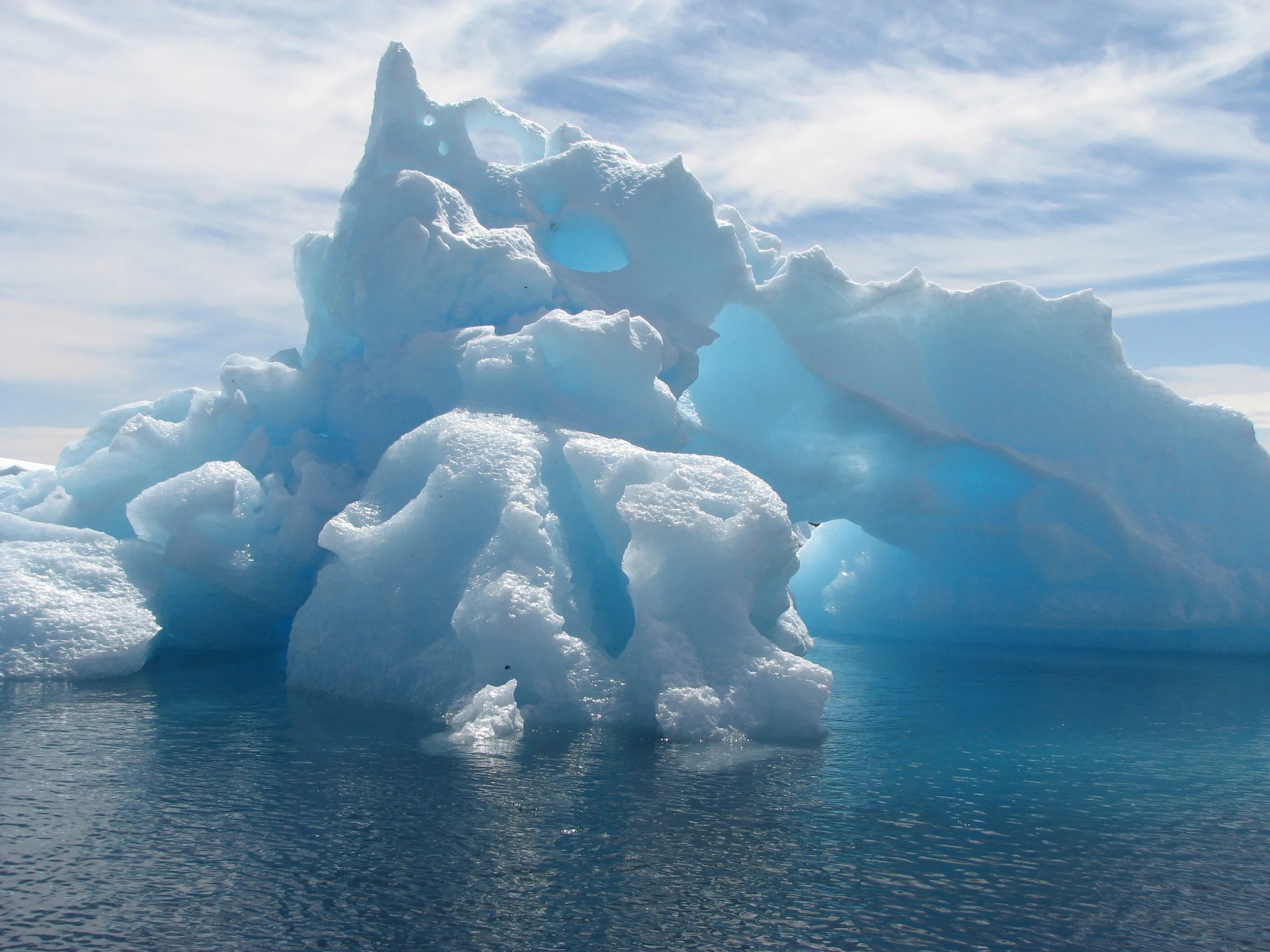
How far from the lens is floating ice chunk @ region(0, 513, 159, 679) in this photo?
26.2 ft

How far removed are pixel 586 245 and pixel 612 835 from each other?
777 cm

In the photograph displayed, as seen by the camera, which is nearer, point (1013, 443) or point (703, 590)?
point (703, 590)

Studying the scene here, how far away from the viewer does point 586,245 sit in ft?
36.8

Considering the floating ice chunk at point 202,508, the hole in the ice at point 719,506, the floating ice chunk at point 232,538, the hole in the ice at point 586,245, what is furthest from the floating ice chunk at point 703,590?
the hole in the ice at point 586,245

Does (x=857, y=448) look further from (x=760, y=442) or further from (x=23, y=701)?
(x=23, y=701)

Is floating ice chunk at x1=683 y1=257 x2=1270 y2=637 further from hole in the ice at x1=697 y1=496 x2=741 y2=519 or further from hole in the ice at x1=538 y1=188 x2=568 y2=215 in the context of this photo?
hole in the ice at x1=697 y1=496 x2=741 y2=519

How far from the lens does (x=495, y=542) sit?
7.30 meters

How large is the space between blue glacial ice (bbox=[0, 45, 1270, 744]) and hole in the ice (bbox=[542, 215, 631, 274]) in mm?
34

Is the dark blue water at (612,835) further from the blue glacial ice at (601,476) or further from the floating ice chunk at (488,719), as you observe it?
the blue glacial ice at (601,476)

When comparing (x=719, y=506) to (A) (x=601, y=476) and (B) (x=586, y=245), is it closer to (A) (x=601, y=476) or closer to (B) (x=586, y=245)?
(A) (x=601, y=476)

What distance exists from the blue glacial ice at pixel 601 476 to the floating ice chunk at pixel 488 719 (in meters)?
0.02

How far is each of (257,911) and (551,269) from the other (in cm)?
766

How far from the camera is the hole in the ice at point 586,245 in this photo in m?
10.9

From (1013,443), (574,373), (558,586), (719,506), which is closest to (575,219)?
(574,373)
